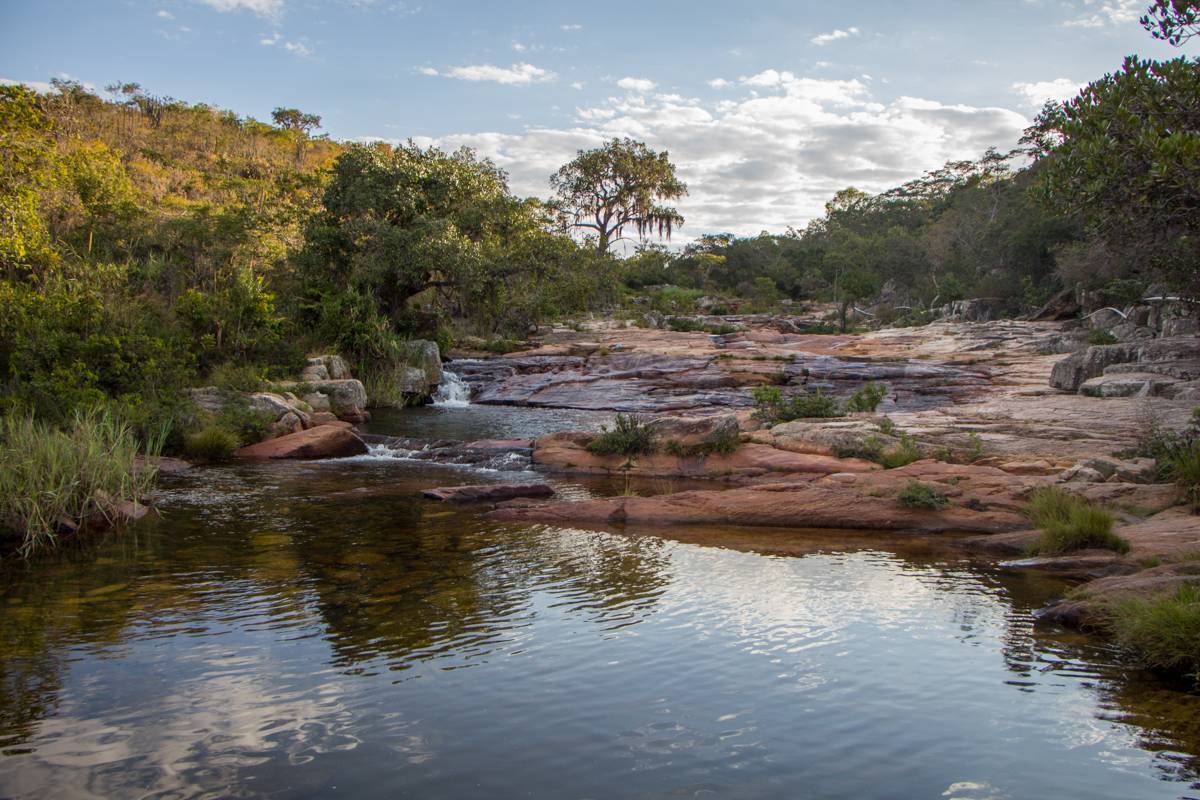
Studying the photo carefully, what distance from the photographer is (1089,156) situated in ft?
28.1

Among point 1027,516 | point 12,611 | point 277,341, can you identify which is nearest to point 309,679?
point 12,611

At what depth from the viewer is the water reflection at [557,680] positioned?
4062mm

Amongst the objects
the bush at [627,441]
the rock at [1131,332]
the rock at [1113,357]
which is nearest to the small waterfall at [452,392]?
the bush at [627,441]

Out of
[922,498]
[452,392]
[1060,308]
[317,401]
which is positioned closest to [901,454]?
[922,498]

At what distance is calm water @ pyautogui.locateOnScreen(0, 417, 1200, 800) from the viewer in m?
4.05

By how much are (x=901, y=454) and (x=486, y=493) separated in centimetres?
A: 588

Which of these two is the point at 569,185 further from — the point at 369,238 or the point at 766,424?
the point at 766,424

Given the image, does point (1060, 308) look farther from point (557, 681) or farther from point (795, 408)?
point (557, 681)

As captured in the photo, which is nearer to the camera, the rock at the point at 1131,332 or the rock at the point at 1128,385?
the rock at the point at 1128,385

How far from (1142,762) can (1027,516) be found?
18.4 ft

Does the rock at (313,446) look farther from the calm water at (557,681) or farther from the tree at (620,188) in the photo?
the tree at (620,188)

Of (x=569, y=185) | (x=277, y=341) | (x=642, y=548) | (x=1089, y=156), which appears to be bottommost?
(x=642, y=548)

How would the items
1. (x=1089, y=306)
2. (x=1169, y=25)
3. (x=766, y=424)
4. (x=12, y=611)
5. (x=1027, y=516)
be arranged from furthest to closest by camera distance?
(x=1089, y=306), (x=766, y=424), (x=1027, y=516), (x=1169, y=25), (x=12, y=611)

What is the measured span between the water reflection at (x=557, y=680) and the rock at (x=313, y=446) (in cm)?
653
